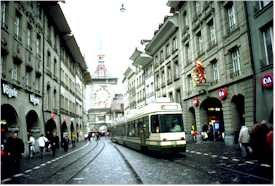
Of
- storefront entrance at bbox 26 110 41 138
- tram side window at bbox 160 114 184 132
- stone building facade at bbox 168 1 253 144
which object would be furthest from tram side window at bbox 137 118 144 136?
storefront entrance at bbox 26 110 41 138

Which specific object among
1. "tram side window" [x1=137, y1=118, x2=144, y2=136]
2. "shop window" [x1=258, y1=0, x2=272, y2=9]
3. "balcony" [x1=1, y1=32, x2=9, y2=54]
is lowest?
"tram side window" [x1=137, y1=118, x2=144, y2=136]

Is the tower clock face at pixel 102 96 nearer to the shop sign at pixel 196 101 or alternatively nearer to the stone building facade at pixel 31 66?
the stone building facade at pixel 31 66

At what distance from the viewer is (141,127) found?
752 inches

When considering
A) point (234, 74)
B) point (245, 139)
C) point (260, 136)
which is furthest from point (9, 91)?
point (234, 74)

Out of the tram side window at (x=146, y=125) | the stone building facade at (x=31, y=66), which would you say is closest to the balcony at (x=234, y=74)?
the tram side window at (x=146, y=125)

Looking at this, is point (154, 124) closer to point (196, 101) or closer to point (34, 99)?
point (34, 99)

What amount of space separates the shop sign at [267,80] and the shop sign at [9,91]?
14572mm

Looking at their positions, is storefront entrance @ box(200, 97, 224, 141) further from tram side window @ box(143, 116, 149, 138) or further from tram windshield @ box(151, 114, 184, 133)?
tram windshield @ box(151, 114, 184, 133)

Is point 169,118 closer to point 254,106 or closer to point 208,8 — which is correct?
point 254,106

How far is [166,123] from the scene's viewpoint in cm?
1645

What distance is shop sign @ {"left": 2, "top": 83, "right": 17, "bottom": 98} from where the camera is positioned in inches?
678

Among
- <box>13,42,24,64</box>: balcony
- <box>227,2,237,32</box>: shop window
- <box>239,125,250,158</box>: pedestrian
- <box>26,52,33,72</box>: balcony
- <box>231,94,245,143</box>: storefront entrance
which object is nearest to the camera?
<box>239,125,250,158</box>: pedestrian

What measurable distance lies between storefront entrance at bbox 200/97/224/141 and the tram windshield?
34.1 feet

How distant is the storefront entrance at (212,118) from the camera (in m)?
26.9
